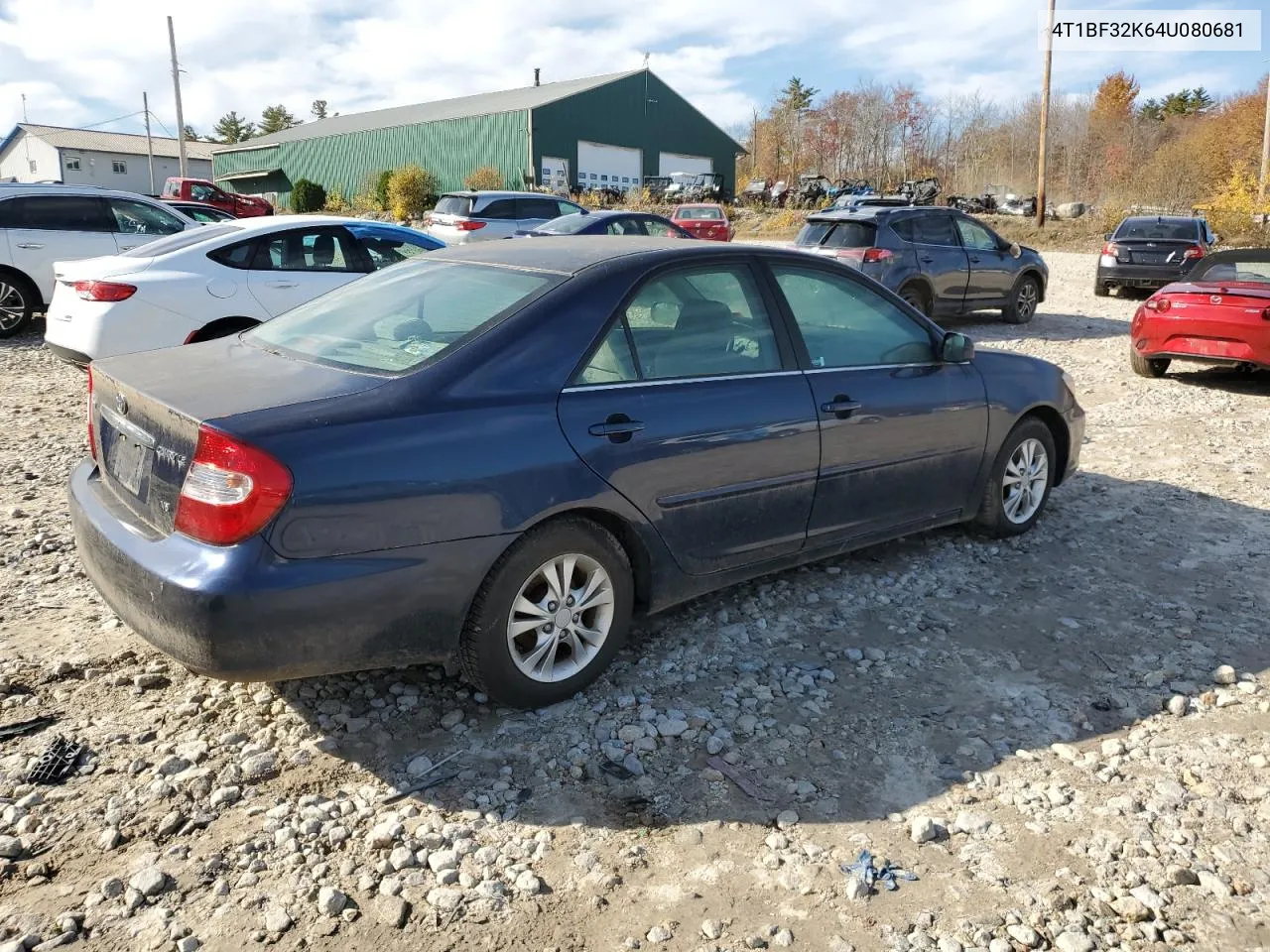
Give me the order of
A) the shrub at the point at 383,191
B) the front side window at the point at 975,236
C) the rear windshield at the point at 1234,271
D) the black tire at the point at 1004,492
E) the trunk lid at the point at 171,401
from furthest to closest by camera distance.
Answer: the shrub at the point at 383,191 → the front side window at the point at 975,236 → the rear windshield at the point at 1234,271 → the black tire at the point at 1004,492 → the trunk lid at the point at 171,401

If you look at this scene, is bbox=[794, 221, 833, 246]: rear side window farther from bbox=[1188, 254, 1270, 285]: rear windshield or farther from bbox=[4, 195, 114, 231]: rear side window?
bbox=[4, 195, 114, 231]: rear side window

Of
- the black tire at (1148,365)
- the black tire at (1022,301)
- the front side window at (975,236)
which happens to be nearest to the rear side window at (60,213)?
the front side window at (975,236)

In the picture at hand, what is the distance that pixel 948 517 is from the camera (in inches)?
197

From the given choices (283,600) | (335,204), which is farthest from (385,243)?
(335,204)

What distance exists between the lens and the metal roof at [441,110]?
47.3 metres

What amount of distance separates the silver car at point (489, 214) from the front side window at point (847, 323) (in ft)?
48.1

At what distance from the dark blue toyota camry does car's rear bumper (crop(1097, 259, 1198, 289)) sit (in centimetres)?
1419

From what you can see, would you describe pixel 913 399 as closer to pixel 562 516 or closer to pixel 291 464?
pixel 562 516

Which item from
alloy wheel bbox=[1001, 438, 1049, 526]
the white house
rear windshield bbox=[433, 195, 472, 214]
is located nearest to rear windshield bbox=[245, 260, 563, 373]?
alloy wheel bbox=[1001, 438, 1049, 526]

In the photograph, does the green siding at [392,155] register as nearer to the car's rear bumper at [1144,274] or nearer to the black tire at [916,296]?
the car's rear bumper at [1144,274]

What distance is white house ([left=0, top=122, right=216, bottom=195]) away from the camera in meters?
71.4

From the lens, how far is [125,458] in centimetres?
341

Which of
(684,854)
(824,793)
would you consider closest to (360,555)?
(684,854)

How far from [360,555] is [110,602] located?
99 cm
